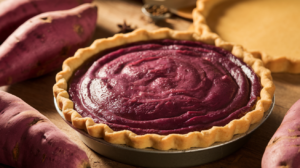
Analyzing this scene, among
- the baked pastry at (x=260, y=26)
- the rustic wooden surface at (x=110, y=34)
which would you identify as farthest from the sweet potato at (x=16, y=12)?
the baked pastry at (x=260, y=26)

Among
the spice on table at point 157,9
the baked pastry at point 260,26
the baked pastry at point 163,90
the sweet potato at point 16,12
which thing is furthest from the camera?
the spice on table at point 157,9

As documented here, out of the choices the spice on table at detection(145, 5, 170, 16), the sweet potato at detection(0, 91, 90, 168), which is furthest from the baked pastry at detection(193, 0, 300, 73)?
the sweet potato at detection(0, 91, 90, 168)

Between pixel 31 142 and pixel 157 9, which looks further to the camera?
pixel 157 9

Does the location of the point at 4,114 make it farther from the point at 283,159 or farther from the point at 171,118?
the point at 283,159

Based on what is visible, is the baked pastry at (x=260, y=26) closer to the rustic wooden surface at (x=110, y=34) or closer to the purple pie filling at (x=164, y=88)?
the rustic wooden surface at (x=110, y=34)

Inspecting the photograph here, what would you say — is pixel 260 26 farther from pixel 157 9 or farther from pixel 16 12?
pixel 16 12

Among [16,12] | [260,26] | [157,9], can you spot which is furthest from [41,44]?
[260,26]
